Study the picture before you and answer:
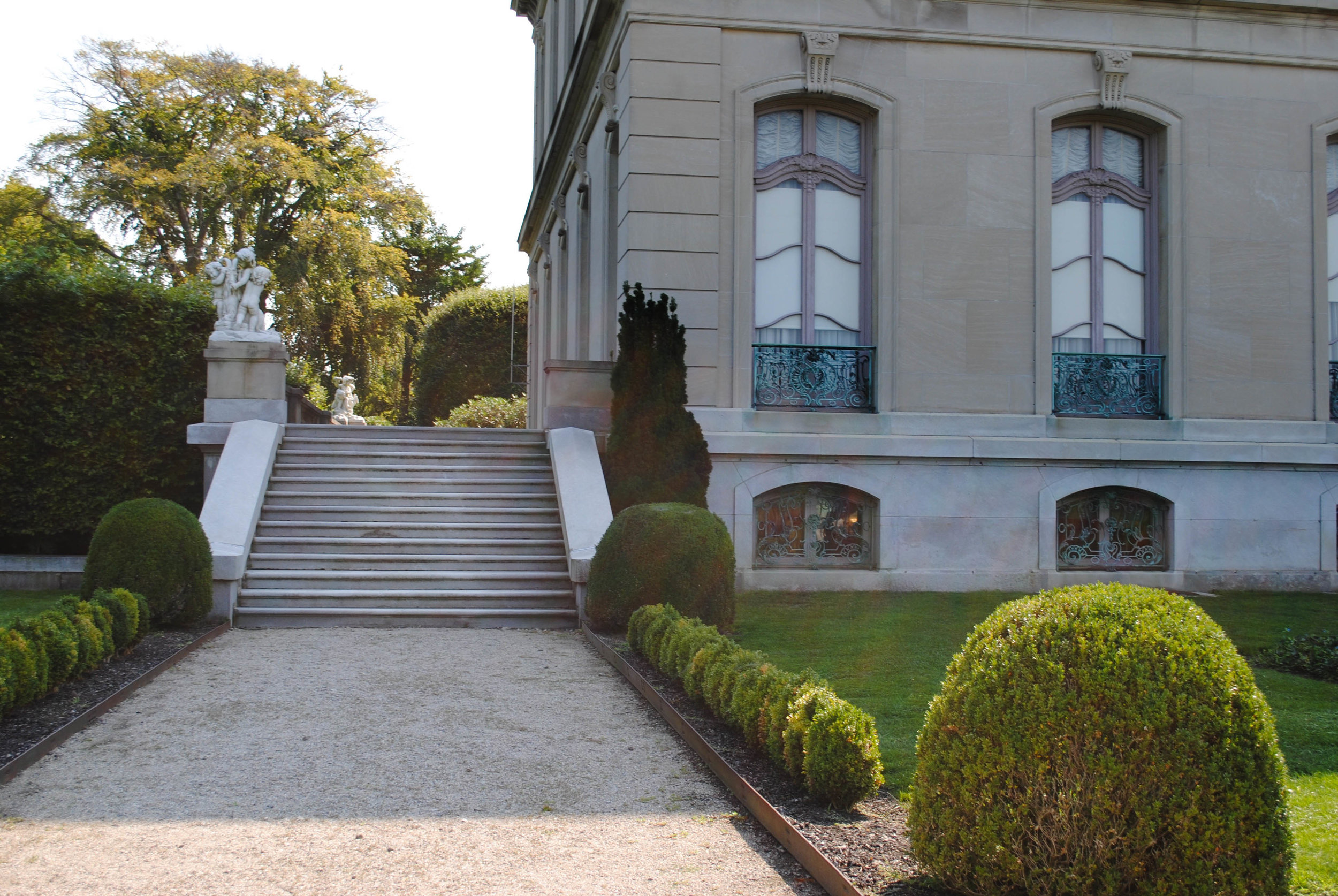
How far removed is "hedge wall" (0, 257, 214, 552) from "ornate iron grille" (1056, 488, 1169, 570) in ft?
37.6

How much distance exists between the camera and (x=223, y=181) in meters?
36.3

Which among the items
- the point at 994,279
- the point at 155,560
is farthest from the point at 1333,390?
the point at 155,560

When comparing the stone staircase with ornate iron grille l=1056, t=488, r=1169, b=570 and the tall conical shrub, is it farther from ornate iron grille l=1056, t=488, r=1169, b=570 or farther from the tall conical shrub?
ornate iron grille l=1056, t=488, r=1169, b=570

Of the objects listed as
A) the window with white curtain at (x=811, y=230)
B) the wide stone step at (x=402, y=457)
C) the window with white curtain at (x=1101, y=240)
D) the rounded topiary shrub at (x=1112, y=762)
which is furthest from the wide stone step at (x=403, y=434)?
the rounded topiary shrub at (x=1112, y=762)

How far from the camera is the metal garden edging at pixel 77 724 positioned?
5555 mm

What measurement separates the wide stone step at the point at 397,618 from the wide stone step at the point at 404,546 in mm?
1150

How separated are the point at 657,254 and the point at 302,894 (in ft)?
34.1

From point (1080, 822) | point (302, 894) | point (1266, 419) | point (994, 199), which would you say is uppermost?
point (994, 199)

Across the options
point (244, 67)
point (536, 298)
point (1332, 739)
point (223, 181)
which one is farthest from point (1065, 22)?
point (244, 67)

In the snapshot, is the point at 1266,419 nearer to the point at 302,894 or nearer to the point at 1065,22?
the point at 1065,22

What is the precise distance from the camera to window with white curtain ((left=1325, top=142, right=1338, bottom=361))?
15.4 meters

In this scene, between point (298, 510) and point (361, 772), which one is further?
point (298, 510)

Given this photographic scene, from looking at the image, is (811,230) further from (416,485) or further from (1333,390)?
(1333,390)

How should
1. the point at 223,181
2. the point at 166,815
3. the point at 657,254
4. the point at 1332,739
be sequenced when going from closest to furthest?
the point at 166,815, the point at 1332,739, the point at 657,254, the point at 223,181
